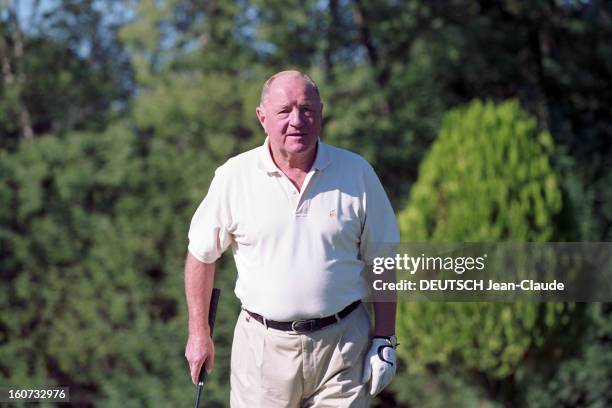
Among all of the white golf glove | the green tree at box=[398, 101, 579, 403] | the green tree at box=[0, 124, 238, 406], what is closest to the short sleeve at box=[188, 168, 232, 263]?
the white golf glove

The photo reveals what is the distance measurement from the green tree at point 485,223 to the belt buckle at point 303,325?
138 inches

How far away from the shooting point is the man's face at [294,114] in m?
3.03

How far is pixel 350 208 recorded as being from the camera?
310 centimetres

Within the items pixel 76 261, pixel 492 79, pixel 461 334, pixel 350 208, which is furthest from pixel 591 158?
pixel 350 208

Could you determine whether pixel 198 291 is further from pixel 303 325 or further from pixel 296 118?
pixel 296 118

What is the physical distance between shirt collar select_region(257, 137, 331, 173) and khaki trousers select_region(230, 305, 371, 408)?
1.70 ft

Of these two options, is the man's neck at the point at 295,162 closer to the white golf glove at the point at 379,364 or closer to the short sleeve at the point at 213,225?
the short sleeve at the point at 213,225

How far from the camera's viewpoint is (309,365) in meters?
3.10

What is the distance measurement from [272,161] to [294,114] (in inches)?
8.7

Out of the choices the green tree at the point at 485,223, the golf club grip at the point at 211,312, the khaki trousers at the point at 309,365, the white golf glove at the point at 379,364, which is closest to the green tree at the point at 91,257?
the green tree at the point at 485,223

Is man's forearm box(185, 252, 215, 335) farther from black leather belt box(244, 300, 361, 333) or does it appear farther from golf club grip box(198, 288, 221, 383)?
black leather belt box(244, 300, 361, 333)

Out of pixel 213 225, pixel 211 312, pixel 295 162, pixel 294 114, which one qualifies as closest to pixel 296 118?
pixel 294 114

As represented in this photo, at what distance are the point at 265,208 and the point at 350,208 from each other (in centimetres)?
29

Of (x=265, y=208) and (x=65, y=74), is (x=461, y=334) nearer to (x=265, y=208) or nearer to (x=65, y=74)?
(x=265, y=208)
